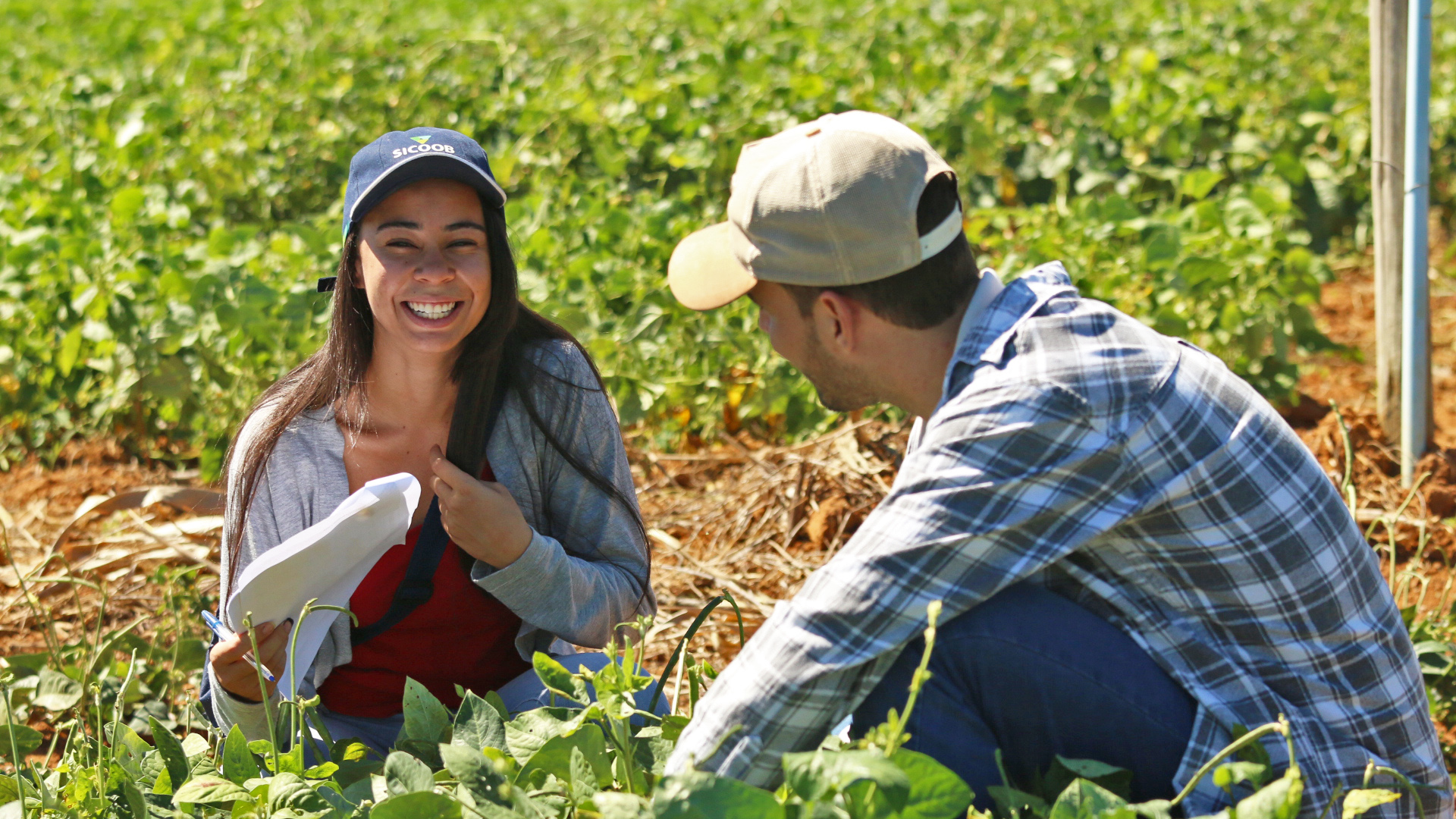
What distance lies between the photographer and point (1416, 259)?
105 inches

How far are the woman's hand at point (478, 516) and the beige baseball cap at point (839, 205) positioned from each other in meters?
0.49

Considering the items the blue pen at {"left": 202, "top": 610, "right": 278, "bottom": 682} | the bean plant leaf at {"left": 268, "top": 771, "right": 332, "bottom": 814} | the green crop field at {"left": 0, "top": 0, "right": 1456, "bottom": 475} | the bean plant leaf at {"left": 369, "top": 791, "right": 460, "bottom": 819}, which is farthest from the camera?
the green crop field at {"left": 0, "top": 0, "right": 1456, "bottom": 475}

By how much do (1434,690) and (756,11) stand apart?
249 inches

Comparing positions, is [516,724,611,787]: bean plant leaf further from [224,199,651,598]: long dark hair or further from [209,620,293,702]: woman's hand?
[224,199,651,598]: long dark hair

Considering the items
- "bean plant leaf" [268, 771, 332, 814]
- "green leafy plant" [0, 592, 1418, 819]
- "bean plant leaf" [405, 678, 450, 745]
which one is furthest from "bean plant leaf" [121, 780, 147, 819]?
"bean plant leaf" [405, 678, 450, 745]

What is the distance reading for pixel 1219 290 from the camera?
329 centimetres

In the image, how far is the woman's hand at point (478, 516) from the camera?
1711 mm

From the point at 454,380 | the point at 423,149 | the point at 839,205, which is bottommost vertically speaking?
the point at 454,380

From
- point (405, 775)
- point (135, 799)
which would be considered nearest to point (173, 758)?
point (135, 799)

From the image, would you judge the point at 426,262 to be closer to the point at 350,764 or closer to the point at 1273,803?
the point at 350,764

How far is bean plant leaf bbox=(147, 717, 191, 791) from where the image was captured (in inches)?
58.9

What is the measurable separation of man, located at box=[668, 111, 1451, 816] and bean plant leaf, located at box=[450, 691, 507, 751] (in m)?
0.24

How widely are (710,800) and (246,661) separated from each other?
845 millimetres

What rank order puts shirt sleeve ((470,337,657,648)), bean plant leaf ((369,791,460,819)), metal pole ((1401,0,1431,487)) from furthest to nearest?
1. metal pole ((1401,0,1431,487))
2. shirt sleeve ((470,337,657,648))
3. bean plant leaf ((369,791,460,819))
